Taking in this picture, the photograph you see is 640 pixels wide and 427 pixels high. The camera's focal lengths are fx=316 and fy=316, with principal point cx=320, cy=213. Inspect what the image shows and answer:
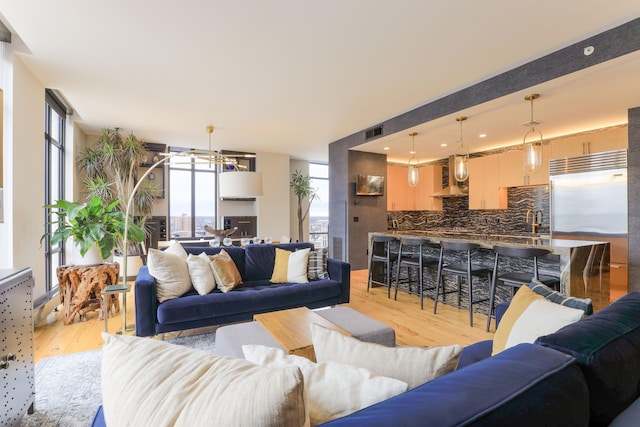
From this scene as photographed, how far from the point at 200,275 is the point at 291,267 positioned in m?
0.98

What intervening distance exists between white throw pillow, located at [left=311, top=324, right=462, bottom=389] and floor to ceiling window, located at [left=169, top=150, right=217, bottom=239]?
6.70 meters

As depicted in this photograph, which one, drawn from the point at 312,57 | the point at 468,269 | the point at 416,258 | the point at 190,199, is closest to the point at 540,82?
the point at 468,269

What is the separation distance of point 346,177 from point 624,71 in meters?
4.07

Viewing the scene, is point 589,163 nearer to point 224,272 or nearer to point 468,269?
point 468,269

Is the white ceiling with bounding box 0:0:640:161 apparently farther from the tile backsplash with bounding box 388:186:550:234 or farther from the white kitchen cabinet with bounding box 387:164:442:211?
the white kitchen cabinet with bounding box 387:164:442:211

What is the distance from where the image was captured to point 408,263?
409 centimetres

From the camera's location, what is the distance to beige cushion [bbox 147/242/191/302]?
9.15 feet

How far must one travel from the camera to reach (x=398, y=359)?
2.78 feet

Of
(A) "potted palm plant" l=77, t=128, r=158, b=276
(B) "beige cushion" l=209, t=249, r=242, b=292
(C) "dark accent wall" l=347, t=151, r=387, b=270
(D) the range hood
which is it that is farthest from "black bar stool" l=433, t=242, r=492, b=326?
(A) "potted palm plant" l=77, t=128, r=158, b=276

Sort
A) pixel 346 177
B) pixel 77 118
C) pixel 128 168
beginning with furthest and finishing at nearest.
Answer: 1. pixel 346 177
2. pixel 128 168
3. pixel 77 118

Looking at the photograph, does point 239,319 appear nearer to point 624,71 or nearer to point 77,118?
point 624,71

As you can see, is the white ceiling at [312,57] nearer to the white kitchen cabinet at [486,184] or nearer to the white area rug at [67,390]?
the white kitchen cabinet at [486,184]

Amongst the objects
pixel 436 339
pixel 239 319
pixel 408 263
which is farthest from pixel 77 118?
pixel 436 339

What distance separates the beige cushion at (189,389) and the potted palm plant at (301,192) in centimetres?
719
